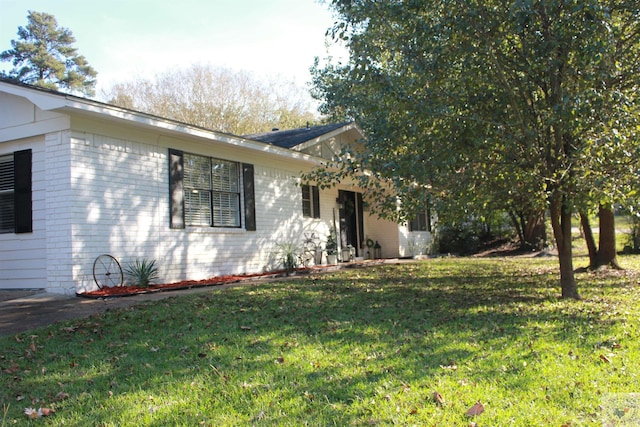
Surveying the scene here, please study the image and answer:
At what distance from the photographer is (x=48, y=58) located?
3684 centimetres

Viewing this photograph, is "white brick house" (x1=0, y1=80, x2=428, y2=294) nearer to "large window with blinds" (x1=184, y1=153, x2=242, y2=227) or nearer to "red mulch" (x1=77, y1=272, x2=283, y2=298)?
"large window with blinds" (x1=184, y1=153, x2=242, y2=227)

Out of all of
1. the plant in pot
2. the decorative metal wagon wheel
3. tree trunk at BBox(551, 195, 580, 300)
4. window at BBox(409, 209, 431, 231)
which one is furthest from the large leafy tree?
window at BBox(409, 209, 431, 231)

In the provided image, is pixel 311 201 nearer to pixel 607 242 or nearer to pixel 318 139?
pixel 318 139

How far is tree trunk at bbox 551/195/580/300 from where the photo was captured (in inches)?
311

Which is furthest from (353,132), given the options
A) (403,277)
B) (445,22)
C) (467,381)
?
(467,381)

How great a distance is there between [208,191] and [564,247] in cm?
714

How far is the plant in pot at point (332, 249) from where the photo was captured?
14961mm

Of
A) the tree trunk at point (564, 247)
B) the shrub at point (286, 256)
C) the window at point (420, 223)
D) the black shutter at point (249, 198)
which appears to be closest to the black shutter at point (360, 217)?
the window at point (420, 223)

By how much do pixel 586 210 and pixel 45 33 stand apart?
1637 inches

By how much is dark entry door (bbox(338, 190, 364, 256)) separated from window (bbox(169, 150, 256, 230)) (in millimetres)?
4973

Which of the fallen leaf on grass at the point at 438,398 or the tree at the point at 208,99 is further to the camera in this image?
the tree at the point at 208,99

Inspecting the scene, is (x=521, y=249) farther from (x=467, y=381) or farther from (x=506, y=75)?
(x=467, y=381)

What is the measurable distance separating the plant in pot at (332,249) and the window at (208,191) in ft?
11.3

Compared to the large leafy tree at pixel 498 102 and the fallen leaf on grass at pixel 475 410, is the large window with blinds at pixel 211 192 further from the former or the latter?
the fallen leaf on grass at pixel 475 410
